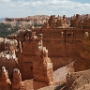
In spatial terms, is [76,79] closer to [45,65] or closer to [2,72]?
[45,65]

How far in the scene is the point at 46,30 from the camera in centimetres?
3825

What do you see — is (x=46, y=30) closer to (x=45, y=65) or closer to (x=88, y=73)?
(x=45, y=65)

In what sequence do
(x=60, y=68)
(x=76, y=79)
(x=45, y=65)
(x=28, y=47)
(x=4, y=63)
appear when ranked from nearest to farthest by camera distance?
(x=76, y=79)
(x=45, y=65)
(x=4, y=63)
(x=28, y=47)
(x=60, y=68)

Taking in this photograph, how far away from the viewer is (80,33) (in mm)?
35969

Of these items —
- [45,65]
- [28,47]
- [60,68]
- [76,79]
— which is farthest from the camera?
[60,68]

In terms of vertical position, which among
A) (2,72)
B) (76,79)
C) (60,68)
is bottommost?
(60,68)

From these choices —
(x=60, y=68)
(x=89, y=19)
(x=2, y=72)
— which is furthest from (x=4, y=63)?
(x=89, y=19)

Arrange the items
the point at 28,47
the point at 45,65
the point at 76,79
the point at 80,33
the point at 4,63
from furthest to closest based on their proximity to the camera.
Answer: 1. the point at 80,33
2. the point at 28,47
3. the point at 4,63
4. the point at 45,65
5. the point at 76,79

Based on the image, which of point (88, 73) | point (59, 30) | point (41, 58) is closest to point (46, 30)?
point (59, 30)

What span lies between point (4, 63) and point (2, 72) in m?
2.85

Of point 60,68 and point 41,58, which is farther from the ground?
point 41,58

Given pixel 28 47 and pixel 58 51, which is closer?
pixel 28 47

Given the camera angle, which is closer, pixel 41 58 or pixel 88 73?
pixel 88 73

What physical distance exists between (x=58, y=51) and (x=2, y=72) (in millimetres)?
15538
